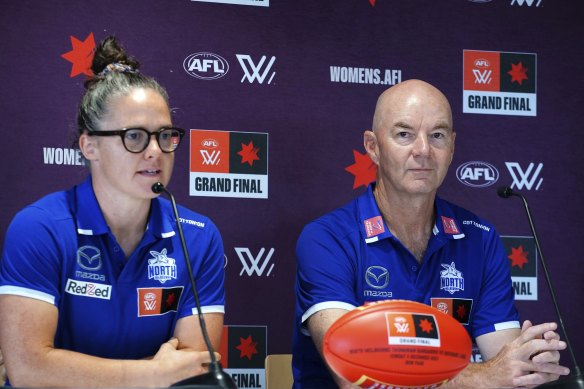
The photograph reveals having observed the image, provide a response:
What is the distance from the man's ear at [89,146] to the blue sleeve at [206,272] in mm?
351

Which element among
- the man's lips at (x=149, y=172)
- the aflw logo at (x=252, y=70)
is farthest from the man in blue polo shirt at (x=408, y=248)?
the aflw logo at (x=252, y=70)

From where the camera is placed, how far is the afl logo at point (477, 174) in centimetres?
345

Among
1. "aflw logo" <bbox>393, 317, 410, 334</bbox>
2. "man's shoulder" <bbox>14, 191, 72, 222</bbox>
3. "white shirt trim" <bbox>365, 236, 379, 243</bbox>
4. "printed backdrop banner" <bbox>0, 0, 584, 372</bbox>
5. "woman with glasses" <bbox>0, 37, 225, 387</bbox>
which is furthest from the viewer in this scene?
"printed backdrop banner" <bbox>0, 0, 584, 372</bbox>

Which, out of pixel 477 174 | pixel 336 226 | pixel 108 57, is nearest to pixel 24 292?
pixel 108 57

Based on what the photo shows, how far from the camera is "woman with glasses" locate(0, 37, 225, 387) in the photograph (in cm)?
221

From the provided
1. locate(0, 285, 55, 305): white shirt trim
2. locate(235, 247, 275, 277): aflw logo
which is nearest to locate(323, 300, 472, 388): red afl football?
locate(0, 285, 55, 305): white shirt trim

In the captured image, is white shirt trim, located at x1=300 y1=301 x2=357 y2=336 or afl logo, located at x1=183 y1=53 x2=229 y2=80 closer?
white shirt trim, located at x1=300 y1=301 x2=357 y2=336

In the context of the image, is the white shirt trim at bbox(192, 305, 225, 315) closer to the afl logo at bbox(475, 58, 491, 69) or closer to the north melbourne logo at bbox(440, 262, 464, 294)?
the north melbourne logo at bbox(440, 262, 464, 294)

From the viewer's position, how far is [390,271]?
8.68ft

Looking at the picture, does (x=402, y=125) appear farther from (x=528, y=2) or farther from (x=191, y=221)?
(x=528, y=2)

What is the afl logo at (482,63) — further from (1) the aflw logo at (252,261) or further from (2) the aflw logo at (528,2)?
(1) the aflw logo at (252,261)

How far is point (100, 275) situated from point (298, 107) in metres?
1.24

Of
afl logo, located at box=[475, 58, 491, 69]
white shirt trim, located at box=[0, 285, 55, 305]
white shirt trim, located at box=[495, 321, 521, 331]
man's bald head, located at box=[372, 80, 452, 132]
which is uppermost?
afl logo, located at box=[475, 58, 491, 69]

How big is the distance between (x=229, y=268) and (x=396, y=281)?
0.84 meters
